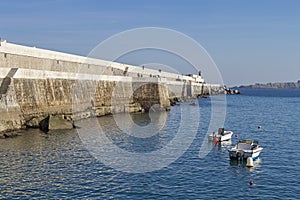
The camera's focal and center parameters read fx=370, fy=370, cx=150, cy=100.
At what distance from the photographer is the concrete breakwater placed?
44531 millimetres

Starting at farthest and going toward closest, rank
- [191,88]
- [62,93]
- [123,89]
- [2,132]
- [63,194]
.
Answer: [191,88], [123,89], [62,93], [2,132], [63,194]

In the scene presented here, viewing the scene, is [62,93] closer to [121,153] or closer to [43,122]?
[43,122]

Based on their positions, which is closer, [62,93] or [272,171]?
[272,171]

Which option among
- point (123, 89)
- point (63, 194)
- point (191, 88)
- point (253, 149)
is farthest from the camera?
point (191, 88)

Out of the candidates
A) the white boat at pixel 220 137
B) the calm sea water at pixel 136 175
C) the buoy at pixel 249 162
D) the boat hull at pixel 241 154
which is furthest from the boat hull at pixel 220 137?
the buoy at pixel 249 162

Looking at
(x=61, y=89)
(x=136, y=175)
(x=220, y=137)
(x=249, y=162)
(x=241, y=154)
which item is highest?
(x=61, y=89)

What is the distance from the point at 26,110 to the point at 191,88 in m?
113

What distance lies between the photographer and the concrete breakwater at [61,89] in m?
44.5

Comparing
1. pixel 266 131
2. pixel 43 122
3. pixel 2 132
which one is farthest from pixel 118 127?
pixel 266 131

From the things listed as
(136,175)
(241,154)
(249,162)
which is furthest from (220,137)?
(136,175)

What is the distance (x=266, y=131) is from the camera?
2069 inches

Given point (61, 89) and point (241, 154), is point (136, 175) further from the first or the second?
point (61, 89)

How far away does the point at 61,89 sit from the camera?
55.9 metres

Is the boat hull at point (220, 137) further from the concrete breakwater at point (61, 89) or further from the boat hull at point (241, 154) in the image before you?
the concrete breakwater at point (61, 89)
